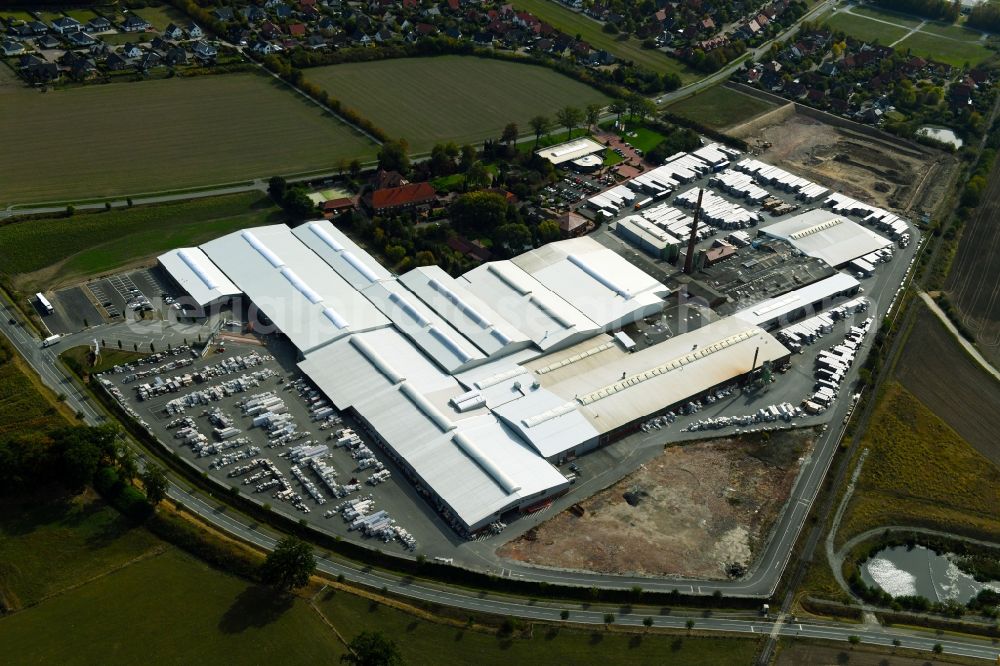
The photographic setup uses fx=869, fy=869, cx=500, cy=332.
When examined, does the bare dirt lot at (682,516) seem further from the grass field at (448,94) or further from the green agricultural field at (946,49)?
the green agricultural field at (946,49)

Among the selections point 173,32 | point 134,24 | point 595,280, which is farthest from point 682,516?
point 134,24

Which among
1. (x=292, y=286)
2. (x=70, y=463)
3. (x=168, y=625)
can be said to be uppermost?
(x=292, y=286)

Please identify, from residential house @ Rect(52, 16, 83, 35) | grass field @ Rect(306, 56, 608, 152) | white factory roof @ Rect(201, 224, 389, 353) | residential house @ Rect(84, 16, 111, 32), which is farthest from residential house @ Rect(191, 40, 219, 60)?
white factory roof @ Rect(201, 224, 389, 353)

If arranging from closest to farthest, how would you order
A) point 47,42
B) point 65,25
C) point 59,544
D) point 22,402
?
point 59,544 < point 22,402 < point 47,42 < point 65,25

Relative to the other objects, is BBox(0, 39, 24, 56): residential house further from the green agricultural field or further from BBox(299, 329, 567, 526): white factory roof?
the green agricultural field

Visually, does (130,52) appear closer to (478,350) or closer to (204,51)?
(204,51)

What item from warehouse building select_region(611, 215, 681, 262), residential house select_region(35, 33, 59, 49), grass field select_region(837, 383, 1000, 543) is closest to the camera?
grass field select_region(837, 383, 1000, 543)

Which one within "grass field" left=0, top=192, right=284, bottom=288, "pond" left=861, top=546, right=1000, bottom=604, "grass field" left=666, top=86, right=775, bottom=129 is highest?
Result: "grass field" left=666, top=86, right=775, bottom=129
